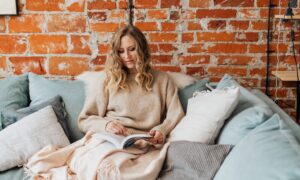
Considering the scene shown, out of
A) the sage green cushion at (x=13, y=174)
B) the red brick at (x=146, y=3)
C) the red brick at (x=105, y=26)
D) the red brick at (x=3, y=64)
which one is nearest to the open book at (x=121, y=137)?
the sage green cushion at (x=13, y=174)

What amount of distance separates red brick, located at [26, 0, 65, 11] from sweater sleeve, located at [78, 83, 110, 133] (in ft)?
2.42

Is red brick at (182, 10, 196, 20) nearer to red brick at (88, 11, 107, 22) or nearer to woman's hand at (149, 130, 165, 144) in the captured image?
red brick at (88, 11, 107, 22)

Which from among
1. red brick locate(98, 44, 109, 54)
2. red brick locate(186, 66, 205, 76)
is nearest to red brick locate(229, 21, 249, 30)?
red brick locate(186, 66, 205, 76)

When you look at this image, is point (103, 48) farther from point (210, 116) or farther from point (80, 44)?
point (210, 116)

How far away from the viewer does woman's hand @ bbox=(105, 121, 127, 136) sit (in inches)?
73.1

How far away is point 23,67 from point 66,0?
22.8 inches

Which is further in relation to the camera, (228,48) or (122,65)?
(228,48)

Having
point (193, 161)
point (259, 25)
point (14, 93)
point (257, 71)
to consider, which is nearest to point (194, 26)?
point (259, 25)

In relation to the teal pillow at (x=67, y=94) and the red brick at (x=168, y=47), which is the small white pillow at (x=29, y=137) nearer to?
the teal pillow at (x=67, y=94)

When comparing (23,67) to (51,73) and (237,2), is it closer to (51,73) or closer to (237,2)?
(51,73)

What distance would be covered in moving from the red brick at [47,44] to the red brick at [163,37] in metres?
0.62

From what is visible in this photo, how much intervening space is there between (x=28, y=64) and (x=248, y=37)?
156cm

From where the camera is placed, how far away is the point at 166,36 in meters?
Answer: 2.35

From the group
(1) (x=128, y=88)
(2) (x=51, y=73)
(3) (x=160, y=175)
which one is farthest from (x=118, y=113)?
(2) (x=51, y=73)
